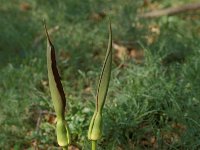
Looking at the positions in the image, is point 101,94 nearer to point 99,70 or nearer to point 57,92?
point 57,92

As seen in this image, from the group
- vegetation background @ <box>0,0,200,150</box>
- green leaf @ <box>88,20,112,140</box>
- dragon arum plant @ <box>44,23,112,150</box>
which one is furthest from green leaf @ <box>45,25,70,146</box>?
vegetation background @ <box>0,0,200,150</box>

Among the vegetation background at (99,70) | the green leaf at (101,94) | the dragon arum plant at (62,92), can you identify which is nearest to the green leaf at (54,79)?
the dragon arum plant at (62,92)

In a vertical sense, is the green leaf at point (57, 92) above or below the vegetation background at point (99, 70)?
above

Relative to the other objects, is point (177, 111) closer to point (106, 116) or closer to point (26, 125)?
point (106, 116)

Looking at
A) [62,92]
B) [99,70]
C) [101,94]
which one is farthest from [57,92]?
[99,70]

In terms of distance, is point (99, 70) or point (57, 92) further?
point (99, 70)

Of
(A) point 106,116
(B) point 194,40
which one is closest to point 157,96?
(A) point 106,116

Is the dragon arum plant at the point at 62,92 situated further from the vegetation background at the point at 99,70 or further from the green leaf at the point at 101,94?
the vegetation background at the point at 99,70

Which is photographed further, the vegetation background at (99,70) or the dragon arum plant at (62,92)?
the vegetation background at (99,70)

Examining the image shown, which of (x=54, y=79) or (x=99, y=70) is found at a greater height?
(x=54, y=79)
